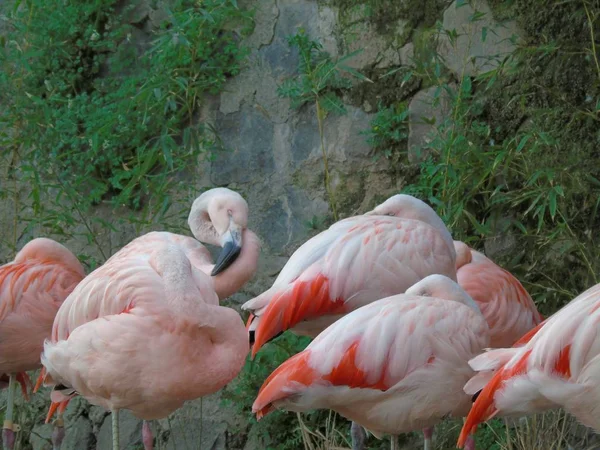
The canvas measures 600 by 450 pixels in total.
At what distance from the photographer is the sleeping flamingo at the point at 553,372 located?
3064mm

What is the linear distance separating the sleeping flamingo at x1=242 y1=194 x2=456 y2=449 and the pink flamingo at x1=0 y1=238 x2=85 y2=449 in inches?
44.0

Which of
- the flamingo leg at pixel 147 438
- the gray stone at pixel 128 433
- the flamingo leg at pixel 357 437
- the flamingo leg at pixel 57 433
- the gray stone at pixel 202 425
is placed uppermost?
the flamingo leg at pixel 357 437

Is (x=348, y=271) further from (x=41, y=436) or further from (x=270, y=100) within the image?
(x=41, y=436)

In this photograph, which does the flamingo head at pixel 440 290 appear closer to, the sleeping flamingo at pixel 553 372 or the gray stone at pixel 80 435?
the sleeping flamingo at pixel 553 372

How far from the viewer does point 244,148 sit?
549cm

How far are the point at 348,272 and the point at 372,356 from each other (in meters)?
0.65

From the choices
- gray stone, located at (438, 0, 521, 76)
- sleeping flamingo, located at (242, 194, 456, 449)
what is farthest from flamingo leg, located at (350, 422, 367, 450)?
gray stone, located at (438, 0, 521, 76)

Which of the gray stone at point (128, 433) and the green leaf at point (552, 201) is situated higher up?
the green leaf at point (552, 201)

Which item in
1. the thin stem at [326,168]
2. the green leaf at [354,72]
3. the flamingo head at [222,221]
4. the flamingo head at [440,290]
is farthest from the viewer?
the thin stem at [326,168]

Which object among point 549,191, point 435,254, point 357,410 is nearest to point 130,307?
point 357,410

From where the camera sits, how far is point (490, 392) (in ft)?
10.4

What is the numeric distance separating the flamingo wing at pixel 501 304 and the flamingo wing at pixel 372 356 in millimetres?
885

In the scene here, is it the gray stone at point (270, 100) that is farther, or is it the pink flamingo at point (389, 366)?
the gray stone at point (270, 100)

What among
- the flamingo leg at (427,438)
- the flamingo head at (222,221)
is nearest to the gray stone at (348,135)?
the flamingo head at (222,221)
